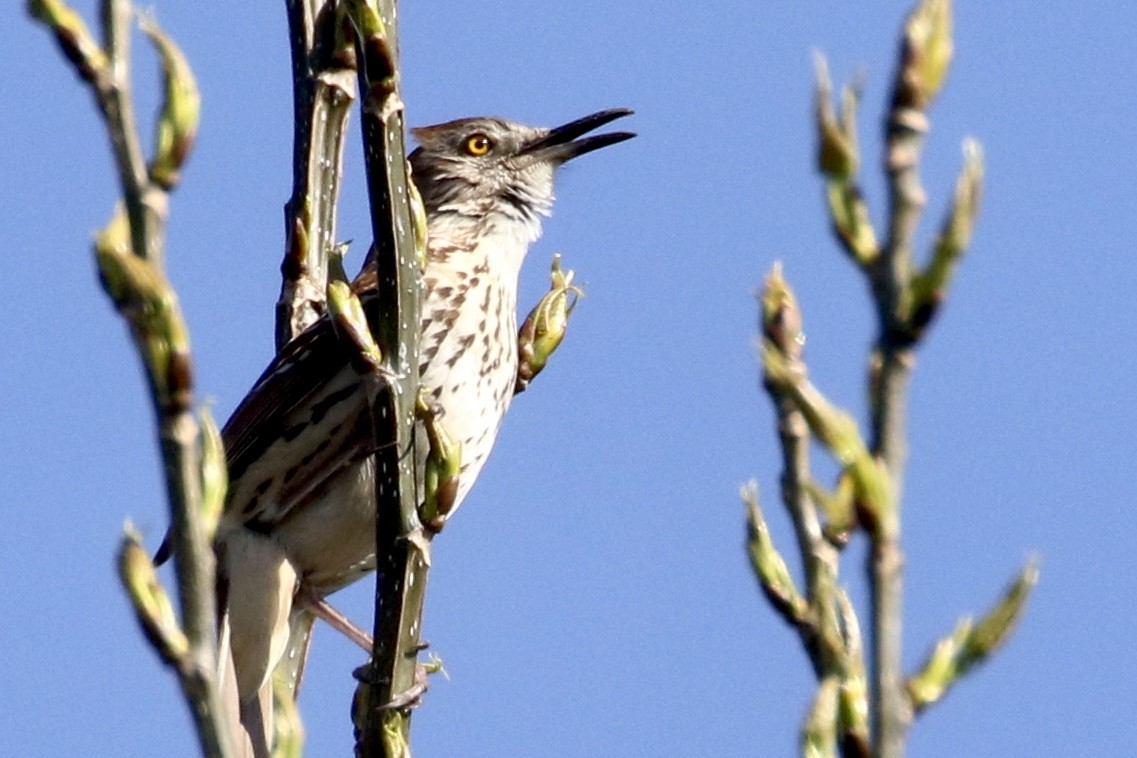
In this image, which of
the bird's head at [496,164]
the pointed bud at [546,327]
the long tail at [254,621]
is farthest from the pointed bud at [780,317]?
the bird's head at [496,164]

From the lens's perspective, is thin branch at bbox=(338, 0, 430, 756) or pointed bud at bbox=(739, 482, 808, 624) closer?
pointed bud at bbox=(739, 482, 808, 624)

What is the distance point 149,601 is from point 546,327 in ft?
8.83

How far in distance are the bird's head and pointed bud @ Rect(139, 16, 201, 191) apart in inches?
180

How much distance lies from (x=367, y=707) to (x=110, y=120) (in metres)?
1.74

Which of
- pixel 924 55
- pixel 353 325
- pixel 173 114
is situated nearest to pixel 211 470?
pixel 173 114

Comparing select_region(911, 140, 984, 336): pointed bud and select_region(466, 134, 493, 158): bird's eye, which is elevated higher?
select_region(466, 134, 493, 158): bird's eye

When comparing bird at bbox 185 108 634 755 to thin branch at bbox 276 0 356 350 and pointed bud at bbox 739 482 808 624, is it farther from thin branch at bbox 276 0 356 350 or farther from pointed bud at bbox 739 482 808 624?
pointed bud at bbox 739 482 808 624

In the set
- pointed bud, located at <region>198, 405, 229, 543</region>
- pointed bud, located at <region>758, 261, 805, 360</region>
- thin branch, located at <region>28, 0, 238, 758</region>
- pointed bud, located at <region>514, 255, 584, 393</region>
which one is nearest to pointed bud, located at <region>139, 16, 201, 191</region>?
thin branch, located at <region>28, 0, 238, 758</region>

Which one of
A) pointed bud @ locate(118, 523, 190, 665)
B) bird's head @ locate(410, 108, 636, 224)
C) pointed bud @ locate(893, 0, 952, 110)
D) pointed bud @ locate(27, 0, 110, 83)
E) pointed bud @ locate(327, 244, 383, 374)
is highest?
bird's head @ locate(410, 108, 636, 224)

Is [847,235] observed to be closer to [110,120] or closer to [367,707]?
[110,120]

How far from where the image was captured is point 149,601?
208cm

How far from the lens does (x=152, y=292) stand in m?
1.97

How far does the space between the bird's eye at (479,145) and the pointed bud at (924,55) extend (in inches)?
215

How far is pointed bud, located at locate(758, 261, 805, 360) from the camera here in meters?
2.09
